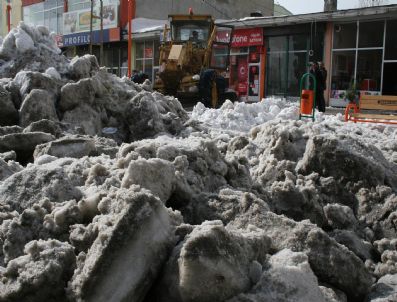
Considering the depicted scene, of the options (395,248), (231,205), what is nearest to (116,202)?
(231,205)

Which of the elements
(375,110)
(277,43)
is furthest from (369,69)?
(375,110)

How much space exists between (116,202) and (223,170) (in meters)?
1.45

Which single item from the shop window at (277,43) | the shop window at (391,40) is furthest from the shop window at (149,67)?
the shop window at (391,40)

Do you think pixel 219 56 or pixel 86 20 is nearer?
pixel 219 56

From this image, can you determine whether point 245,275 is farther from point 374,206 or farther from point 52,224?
point 374,206

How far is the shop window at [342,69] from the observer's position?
19688mm

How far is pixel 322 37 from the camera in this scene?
20203 millimetres

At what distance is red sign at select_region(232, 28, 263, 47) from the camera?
22.4 meters

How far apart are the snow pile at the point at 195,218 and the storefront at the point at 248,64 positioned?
56.1 feet

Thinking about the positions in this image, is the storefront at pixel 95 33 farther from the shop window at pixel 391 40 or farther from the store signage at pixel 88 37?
the shop window at pixel 391 40

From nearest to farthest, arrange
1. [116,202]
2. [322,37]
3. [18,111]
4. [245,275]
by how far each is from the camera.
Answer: [245,275]
[116,202]
[18,111]
[322,37]

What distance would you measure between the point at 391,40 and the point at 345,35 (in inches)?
78.6

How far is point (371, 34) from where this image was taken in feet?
62.1

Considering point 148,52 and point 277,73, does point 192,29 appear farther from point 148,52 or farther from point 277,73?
point 148,52
